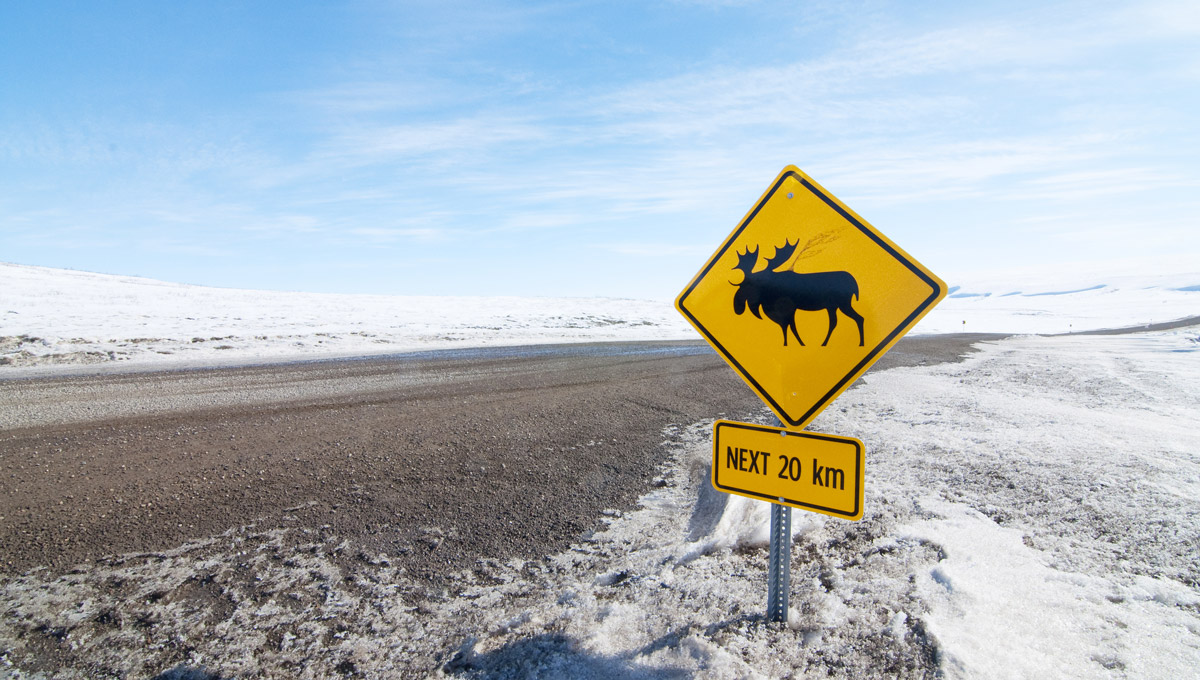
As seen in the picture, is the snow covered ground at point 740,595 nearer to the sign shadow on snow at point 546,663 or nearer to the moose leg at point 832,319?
the sign shadow on snow at point 546,663

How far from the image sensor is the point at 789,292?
2320 millimetres

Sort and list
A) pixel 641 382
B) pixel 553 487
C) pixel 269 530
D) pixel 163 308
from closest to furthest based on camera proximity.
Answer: pixel 269 530, pixel 553 487, pixel 641 382, pixel 163 308

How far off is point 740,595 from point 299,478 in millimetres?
3966

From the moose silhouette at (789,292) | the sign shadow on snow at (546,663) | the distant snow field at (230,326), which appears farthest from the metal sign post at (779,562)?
the distant snow field at (230,326)

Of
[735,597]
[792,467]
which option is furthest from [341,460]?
[792,467]

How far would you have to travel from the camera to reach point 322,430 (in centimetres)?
675

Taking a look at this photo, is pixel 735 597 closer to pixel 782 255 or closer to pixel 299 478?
pixel 782 255

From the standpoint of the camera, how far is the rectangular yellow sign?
2.14 meters

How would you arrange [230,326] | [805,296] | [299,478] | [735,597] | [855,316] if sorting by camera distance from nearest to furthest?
[855,316]
[805,296]
[735,597]
[299,478]
[230,326]

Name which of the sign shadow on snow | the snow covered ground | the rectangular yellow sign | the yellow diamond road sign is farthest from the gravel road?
the yellow diamond road sign

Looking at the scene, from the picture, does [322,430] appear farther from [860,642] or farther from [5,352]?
[5,352]

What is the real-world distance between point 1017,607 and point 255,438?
6855 millimetres

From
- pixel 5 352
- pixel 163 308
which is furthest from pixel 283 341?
pixel 163 308

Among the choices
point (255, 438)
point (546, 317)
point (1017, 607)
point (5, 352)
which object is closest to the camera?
point (1017, 607)
